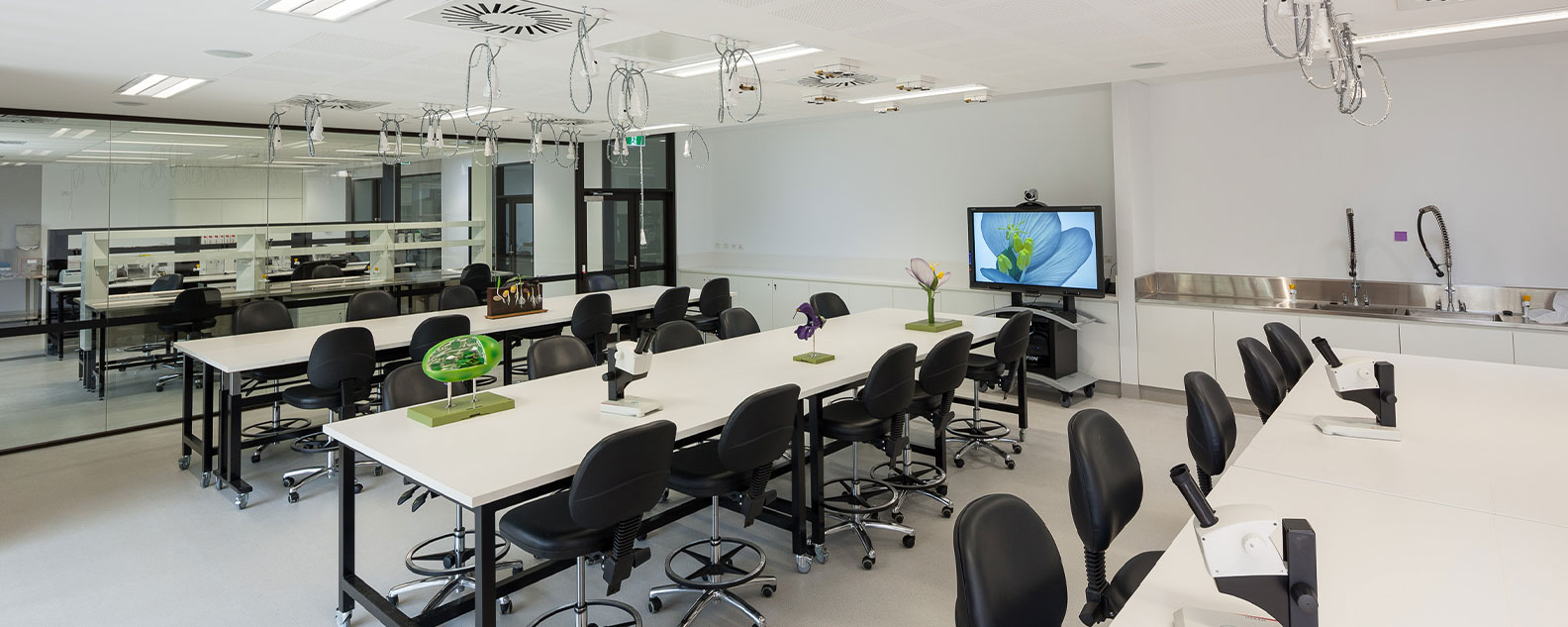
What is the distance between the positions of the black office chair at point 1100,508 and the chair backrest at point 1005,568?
17.2 inches

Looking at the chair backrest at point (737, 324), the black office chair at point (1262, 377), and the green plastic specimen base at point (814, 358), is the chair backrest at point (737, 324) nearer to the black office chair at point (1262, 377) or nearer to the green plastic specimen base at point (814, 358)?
the green plastic specimen base at point (814, 358)

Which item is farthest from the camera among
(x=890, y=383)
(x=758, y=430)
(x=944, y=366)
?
(x=944, y=366)

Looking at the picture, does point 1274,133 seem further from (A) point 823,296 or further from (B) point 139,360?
(B) point 139,360

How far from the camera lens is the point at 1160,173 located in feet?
21.5

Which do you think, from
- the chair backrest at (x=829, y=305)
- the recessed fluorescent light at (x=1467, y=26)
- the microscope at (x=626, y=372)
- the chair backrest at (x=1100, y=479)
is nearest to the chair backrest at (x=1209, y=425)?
the chair backrest at (x=1100, y=479)

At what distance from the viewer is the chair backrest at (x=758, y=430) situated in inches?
117

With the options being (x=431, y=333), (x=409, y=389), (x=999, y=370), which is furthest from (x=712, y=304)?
(x=409, y=389)

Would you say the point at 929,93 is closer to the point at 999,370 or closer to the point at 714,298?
the point at 999,370

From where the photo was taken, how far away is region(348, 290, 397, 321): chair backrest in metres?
6.07

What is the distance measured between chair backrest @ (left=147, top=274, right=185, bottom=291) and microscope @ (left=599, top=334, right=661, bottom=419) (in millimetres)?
5004

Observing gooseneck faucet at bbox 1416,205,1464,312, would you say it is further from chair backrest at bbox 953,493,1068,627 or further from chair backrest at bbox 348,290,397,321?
chair backrest at bbox 348,290,397,321

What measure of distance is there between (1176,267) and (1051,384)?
4.62 ft

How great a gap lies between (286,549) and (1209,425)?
4015 mm

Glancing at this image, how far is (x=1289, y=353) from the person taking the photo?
4125mm
